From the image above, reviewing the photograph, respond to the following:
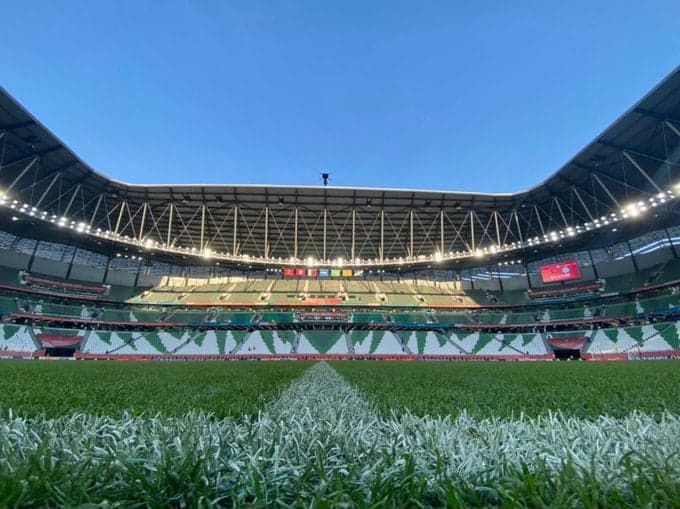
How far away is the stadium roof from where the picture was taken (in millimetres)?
24656

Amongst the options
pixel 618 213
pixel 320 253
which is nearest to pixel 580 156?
pixel 618 213

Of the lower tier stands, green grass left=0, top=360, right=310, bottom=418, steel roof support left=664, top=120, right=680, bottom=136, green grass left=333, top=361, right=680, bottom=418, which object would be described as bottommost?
green grass left=0, top=360, right=310, bottom=418

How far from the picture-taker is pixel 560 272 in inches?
1619

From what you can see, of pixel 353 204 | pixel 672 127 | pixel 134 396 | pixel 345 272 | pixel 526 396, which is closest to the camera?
pixel 134 396

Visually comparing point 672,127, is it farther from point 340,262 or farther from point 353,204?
point 340,262

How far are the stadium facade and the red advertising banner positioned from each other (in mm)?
166

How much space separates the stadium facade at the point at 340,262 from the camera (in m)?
29.8

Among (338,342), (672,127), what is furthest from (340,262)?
(672,127)

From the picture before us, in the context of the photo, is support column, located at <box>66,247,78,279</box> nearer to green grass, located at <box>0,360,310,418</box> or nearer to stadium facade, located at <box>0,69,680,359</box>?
stadium facade, located at <box>0,69,680,359</box>

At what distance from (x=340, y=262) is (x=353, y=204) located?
7.43 metres

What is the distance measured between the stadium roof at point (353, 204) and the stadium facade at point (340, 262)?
19 cm

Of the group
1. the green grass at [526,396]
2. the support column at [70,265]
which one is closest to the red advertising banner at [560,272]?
the green grass at [526,396]

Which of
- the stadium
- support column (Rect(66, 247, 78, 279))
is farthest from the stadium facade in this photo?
the stadium

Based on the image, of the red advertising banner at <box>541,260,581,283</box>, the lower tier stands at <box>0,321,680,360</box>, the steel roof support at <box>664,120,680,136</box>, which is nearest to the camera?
the steel roof support at <box>664,120,680,136</box>
